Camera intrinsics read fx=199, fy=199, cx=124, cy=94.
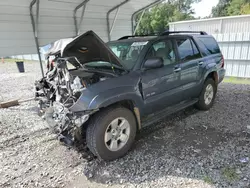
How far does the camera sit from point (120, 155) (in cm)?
311

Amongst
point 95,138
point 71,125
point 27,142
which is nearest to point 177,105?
point 95,138

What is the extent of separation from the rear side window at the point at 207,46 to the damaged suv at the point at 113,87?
16.6 inches

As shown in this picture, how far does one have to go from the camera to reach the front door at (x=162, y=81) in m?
3.37

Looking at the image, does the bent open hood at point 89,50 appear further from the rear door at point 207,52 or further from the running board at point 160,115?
the rear door at point 207,52

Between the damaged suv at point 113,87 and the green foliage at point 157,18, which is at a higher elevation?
the green foliage at point 157,18

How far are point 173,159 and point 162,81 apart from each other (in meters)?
1.34

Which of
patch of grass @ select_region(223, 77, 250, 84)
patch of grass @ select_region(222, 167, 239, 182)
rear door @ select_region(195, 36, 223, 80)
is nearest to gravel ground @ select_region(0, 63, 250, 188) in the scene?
patch of grass @ select_region(222, 167, 239, 182)

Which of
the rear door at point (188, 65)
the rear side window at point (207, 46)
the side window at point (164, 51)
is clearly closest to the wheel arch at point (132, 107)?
the side window at point (164, 51)

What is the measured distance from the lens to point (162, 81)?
358cm

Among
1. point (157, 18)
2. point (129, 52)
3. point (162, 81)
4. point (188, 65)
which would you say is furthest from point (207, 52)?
point (157, 18)

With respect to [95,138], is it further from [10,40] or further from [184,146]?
[10,40]

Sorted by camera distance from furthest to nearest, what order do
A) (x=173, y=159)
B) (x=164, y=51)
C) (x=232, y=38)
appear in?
(x=232, y=38)
(x=164, y=51)
(x=173, y=159)

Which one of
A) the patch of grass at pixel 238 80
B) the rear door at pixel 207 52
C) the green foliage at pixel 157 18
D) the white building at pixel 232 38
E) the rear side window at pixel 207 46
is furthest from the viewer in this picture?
the green foliage at pixel 157 18

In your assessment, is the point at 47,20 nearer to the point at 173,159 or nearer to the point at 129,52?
the point at 129,52
